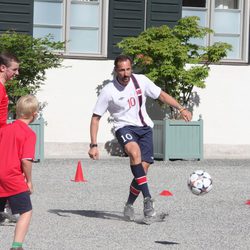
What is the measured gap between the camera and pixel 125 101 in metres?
10.9

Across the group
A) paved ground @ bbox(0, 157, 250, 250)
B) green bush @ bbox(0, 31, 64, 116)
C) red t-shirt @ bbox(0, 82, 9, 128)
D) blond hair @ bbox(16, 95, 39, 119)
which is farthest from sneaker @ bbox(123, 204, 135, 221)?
green bush @ bbox(0, 31, 64, 116)

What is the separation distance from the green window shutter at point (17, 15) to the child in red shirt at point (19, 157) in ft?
39.5

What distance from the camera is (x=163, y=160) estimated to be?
20.0 meters

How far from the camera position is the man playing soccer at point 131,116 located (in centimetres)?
1092

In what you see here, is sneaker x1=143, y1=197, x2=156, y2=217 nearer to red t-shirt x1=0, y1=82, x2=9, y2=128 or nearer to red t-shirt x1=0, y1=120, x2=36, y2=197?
red t-shirt x1=0, y1=82, x2=9, y2=128

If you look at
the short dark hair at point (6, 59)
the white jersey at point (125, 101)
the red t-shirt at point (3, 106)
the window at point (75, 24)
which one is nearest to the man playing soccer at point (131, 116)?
the white jersey at point (125, 101)

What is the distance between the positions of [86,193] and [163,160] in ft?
21.1

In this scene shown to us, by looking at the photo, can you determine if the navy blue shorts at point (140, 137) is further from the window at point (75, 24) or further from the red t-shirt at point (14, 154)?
the window at point (75, 24)

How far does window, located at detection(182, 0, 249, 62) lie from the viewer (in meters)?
22.3

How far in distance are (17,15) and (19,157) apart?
12.4 metres

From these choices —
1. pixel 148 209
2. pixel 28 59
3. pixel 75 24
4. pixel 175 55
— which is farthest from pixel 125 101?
pixel 75 24

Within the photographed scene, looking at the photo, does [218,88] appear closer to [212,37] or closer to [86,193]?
[212,37]

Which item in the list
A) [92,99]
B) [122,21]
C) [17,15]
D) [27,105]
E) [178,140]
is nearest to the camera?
[27,105]

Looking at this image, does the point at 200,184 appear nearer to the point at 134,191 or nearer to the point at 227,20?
the point at 134,191
